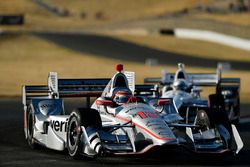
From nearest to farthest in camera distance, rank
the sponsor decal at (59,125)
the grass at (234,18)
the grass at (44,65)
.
→ the sponsor decal at (59,125) → the grass at (44,65) → the grass at (234,18)

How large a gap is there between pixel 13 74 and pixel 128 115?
26.8 meters

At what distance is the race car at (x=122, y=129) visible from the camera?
13484mm

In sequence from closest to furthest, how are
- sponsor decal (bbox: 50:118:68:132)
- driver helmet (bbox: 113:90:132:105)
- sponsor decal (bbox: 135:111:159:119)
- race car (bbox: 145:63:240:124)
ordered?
sponsor decal (bbox: 135:111:159:119)
sponsor decal (bbox: 50:118:68:132)
driver helmet (bbox: 113:90:132:105)
race car (bbox: 145:63:240:124)

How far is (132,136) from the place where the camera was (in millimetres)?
13711

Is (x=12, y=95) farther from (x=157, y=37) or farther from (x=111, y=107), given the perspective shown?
(x=157, y=37)

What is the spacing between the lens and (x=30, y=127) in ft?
54.9

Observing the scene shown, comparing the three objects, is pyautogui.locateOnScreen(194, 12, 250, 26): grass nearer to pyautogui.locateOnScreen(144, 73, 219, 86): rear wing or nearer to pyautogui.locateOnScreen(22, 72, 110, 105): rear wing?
pyautogui.locateOnScreen(144, 73, 219, 86): rear wing

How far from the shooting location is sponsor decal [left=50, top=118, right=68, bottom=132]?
14.9 m

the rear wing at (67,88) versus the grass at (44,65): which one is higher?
the grass at (44,65)

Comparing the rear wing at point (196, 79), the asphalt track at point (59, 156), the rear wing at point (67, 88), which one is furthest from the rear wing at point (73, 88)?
the rear wing at point (196, 79)

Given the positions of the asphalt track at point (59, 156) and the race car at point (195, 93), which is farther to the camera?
the race car at point (195, 93)

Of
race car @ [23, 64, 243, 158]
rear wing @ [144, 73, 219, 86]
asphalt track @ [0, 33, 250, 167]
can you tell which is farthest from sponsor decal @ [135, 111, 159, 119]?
rear wing @ [144, 73, 219, 86]

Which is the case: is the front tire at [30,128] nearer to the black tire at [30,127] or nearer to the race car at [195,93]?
the black tire at [30,127]

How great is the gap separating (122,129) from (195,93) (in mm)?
7512
